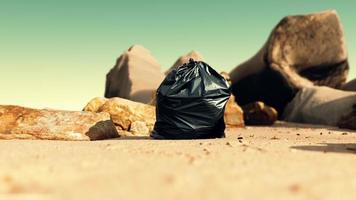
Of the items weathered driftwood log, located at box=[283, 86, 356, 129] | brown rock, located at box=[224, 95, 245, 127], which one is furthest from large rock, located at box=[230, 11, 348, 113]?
brown rock, located at box=[224, 95, 245, 127]

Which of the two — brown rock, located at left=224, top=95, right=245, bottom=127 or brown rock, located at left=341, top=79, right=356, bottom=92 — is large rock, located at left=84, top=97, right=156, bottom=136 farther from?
brown rock, located at left=341, top=79, right=356, bottom=92

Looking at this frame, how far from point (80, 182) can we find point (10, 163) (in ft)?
2.38

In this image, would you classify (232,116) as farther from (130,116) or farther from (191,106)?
(191,106)

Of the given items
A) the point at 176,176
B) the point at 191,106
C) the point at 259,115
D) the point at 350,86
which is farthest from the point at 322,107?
the point at 176,176

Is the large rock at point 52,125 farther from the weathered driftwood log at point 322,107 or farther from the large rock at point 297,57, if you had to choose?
the large rock at point 297,57

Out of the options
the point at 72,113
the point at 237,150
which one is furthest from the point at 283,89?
the point at 237,150

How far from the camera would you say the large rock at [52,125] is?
471 centimetres

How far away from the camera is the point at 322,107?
952cm

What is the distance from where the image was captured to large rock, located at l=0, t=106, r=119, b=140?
4.71 meters

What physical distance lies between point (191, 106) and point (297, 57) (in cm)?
756

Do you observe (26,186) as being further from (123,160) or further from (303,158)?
(303,158)

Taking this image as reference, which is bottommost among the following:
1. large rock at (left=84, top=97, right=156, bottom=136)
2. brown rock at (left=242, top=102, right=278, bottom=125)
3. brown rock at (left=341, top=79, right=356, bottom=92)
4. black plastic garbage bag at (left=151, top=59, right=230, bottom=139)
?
brown rock at (left=242, top=102, right=278, bottom=125)

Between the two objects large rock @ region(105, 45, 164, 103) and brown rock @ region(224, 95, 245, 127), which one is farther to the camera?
large rock @ region(105, 45, 164, 103)

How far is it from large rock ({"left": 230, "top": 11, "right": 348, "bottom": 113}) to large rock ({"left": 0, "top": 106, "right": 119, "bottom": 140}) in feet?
22.9
